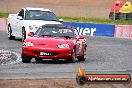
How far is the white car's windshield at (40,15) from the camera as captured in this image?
2598 cm

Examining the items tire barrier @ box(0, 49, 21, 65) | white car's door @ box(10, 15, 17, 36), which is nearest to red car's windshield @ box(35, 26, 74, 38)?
tire barrier @ box(0, 49, 21, 65)

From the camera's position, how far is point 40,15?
26.2 m

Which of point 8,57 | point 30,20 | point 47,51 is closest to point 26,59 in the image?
point 47,51

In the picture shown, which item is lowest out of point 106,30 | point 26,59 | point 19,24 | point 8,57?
point 106,30

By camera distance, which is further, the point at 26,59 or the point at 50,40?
the point at 50,40

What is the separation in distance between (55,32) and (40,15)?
7.33 metres

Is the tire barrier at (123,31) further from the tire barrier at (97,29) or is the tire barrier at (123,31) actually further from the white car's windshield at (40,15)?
the white car's windshield at (40,15)

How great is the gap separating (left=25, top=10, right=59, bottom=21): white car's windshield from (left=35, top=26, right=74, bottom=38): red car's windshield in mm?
6667

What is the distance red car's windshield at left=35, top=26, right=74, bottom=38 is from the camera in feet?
61.8

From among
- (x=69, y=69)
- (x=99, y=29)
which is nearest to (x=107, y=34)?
(x=99, y=29)

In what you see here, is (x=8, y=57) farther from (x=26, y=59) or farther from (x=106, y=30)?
(x=106, y=30)

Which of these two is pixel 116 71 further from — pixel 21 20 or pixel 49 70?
pixel 21 20

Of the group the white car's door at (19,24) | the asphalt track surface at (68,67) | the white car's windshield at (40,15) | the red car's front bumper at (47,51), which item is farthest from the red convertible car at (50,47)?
the white car's door at (19,24)

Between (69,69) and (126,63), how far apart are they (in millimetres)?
2809
